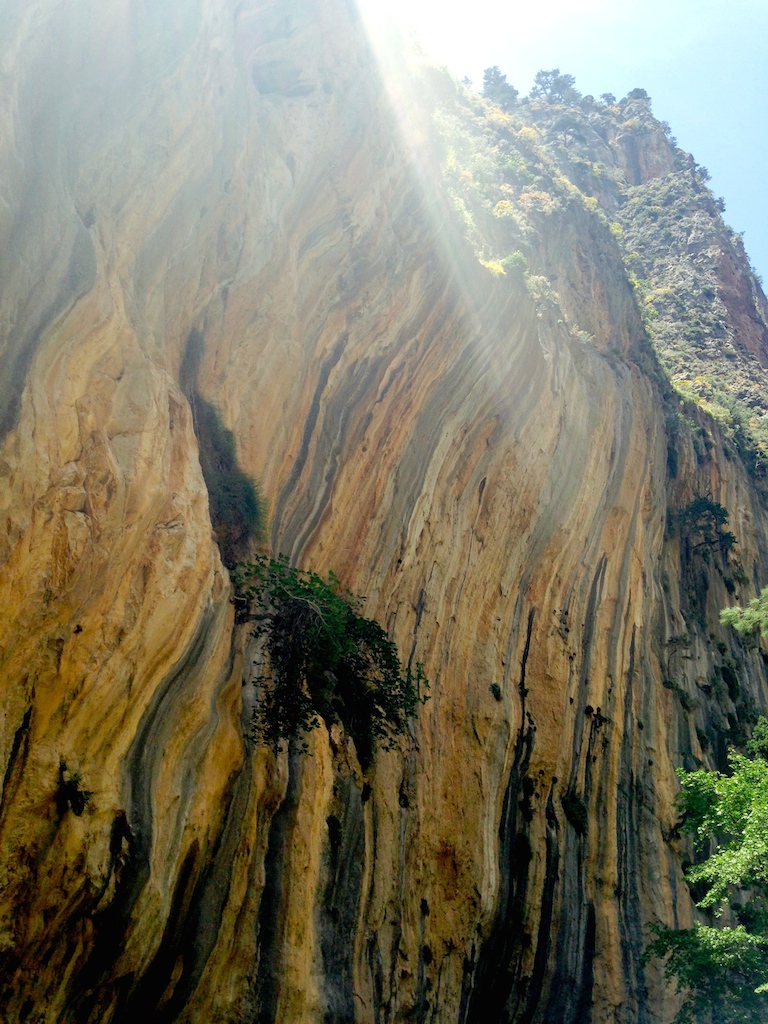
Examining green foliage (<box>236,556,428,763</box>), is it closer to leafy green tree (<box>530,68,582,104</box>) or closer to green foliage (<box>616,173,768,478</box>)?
green foliage (<box>616,173,768,478</box>)

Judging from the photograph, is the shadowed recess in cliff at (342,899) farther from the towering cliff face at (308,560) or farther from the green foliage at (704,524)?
the green foliage at (704,524)

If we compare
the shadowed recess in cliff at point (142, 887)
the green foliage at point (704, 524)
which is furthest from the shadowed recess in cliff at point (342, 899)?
the green foliage at point (704, 524)

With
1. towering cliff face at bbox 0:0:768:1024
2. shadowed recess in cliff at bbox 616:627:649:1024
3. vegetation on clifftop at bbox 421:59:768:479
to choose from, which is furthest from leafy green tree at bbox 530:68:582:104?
shadowed recess in cliff at bbox 616:627:649:1024

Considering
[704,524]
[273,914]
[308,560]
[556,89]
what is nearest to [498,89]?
[556,89]

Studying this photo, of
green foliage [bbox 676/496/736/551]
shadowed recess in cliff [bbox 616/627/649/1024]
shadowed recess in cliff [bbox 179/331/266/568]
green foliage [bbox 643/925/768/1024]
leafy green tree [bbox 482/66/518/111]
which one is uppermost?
leafy green tree [bbox 482/66/518/111]

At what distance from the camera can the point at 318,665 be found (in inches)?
472

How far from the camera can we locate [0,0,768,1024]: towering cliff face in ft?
28.3

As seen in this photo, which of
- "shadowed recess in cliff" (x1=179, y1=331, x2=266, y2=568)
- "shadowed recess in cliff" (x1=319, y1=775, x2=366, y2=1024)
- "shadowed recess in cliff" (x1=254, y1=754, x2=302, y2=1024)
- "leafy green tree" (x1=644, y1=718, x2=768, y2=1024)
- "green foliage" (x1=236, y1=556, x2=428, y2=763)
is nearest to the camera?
"shadowed recess in cliff" (x1=254, y1=754, x2=302, y2=1024)

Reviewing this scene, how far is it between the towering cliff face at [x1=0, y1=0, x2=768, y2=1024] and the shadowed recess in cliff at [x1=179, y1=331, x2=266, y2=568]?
169 millimetres

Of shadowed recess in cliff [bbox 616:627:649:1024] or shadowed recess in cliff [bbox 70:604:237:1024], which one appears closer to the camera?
shadowed recess in cliff [bbox 70:604:237:1024]

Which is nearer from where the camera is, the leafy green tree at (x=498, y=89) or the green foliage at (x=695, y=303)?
the green foliage at (x=695, y=303)

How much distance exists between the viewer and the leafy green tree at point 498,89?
191 feet

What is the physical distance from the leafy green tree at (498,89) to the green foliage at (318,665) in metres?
55.3

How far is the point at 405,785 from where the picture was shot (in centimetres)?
1388
